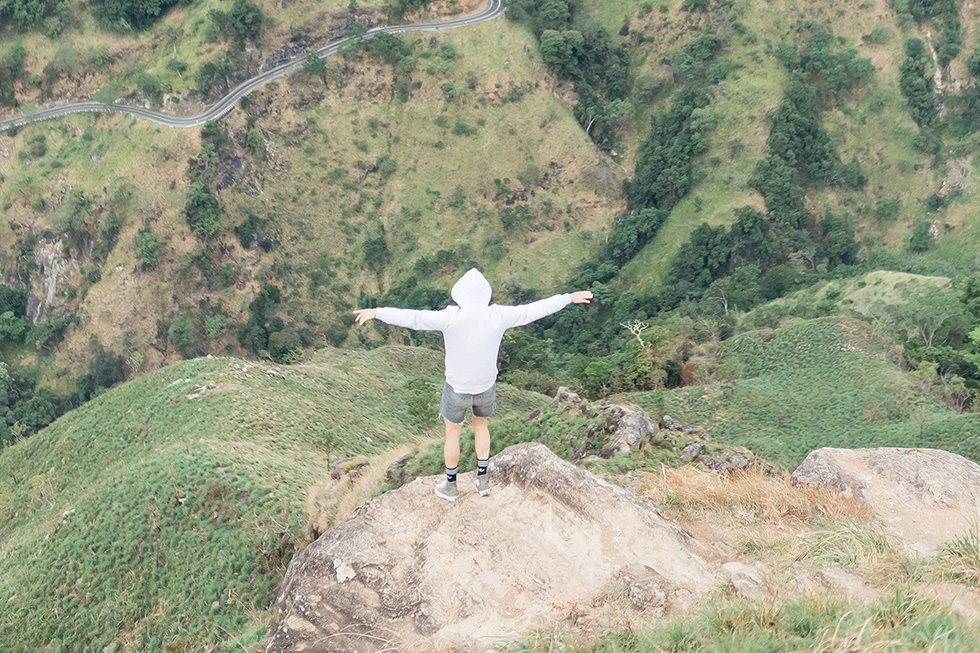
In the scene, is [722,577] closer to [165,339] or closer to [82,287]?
[165,339]

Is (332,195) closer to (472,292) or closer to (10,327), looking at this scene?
(10,327)

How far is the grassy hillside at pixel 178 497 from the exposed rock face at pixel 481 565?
1.66 m

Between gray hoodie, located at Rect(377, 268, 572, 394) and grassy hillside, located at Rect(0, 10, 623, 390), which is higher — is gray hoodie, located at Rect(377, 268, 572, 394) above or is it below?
above

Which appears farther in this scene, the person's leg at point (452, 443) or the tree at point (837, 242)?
the tree at point (837, 242)

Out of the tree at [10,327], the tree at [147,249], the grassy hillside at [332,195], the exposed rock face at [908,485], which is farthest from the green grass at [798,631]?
the tree at [10,327]

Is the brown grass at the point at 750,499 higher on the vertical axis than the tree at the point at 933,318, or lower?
higher

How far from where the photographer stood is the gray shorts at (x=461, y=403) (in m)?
10.3

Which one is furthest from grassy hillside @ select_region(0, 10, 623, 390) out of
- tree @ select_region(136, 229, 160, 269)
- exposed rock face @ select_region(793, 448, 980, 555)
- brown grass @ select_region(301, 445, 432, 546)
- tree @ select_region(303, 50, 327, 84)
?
exposed rock face @ select_region(793, 448, 980, 555)

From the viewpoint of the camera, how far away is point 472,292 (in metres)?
9.62

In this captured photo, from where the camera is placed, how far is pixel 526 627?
8.55 meters

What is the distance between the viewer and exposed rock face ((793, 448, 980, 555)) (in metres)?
12.9

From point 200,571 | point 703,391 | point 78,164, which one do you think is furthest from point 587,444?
point 78,164

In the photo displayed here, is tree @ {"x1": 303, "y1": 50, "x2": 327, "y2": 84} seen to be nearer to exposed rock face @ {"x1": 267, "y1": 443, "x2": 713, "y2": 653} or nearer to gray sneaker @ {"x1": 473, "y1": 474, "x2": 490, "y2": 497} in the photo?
exposed rock face @ {"x1": 267, "y1": 443, "x2": 713, "y2": 653}

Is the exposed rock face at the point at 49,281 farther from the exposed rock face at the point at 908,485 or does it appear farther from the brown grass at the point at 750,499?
the exposed rock face at the point at 908,485
